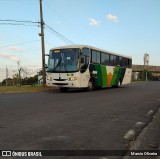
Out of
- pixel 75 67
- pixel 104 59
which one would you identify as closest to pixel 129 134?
pixel 75 67

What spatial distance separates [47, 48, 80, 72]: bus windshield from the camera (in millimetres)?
23984

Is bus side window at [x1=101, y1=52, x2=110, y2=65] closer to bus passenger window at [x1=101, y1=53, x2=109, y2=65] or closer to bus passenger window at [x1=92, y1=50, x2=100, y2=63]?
bus passenger window at [x1=101, y1=53, x2=109, y2=65]

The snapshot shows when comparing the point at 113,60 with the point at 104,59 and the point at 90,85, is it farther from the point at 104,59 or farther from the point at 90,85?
the point at 90,85

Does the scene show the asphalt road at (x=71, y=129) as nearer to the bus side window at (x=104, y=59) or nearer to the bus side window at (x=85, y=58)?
the bus side window at (x=85, y=58)

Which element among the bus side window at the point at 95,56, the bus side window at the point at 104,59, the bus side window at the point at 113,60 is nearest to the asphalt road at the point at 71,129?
the bus side window at the point at 95,56

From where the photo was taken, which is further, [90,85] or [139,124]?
[90,85]

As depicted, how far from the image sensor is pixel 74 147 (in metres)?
6.42

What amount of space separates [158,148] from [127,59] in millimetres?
29232

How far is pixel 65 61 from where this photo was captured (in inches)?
949

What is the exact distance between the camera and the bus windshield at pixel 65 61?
23984 millimetres

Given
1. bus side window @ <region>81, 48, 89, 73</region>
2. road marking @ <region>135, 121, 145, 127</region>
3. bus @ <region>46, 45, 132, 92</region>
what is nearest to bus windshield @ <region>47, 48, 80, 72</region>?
bus @ <region>46, 45, 132, 92</region>

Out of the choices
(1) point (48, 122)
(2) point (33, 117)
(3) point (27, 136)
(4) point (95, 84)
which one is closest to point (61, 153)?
(3) point (27, 136)

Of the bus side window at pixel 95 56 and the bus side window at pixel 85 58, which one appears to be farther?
the bus side window at pixel 95 56

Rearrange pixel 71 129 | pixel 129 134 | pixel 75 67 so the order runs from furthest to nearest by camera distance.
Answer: pixel 75 67 → pixel 71 129 → pixel 129 134
